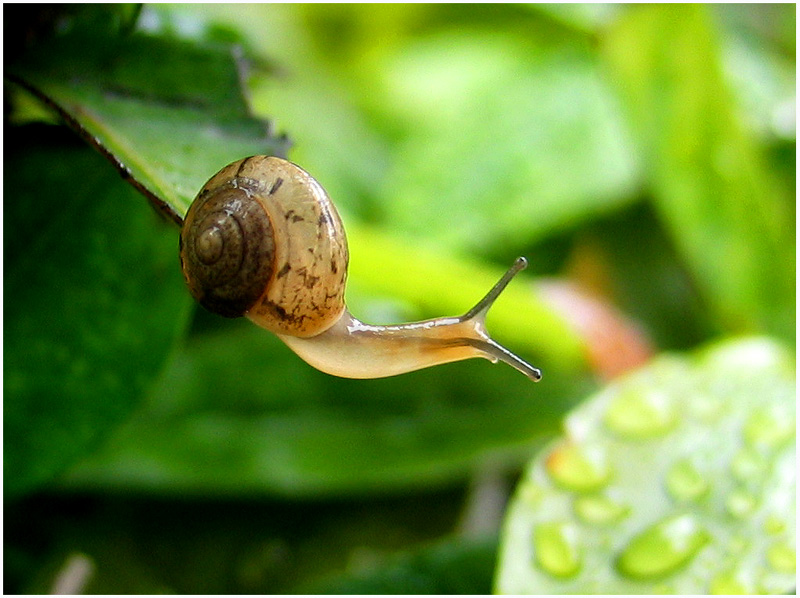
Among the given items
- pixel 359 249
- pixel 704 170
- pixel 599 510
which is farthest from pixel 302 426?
pixel 704 170

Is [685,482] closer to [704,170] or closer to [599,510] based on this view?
[599,510]

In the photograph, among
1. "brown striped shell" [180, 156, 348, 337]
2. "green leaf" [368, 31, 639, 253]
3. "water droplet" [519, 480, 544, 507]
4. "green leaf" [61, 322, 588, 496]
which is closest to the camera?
"brown striped shell" [180, 156, 348, 337]

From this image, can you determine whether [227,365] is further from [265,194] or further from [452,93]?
[452,93]

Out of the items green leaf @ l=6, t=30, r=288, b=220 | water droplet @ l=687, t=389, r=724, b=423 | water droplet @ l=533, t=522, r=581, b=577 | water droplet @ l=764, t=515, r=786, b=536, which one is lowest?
water droplet @ l=533, t=522, r=581, b=577

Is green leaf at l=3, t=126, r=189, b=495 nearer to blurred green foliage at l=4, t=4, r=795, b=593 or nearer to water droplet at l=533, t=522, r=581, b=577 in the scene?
blurred green foliage at l=4, t=4, r=795, b=593

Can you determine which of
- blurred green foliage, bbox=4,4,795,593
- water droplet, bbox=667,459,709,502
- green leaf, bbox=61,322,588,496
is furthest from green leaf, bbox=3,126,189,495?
water droplet, bbox=667,459,709,502

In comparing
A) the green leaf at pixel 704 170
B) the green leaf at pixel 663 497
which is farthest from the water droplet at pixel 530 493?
the green leaf at pixel 704 170

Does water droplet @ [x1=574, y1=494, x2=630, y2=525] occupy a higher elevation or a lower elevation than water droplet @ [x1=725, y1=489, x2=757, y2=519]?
lower
